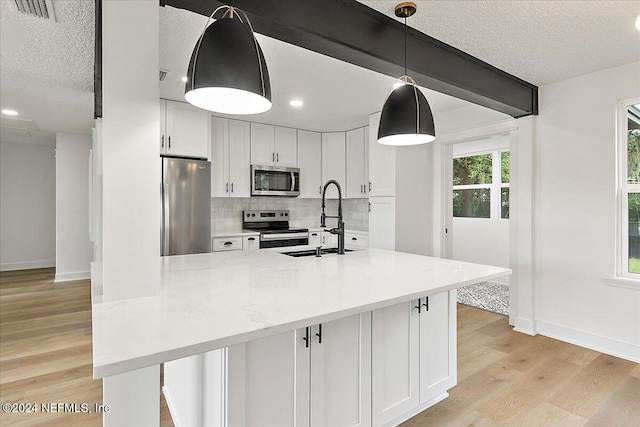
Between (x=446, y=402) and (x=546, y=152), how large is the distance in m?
2.50

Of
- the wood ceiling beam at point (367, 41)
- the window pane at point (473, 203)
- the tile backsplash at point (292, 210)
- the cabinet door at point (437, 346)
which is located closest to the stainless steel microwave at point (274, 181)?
the tile backsplash at point (292, 210)

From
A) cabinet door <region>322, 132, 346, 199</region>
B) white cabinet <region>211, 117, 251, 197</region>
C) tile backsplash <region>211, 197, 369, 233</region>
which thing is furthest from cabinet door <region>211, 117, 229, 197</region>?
cabinet door <region>322, 132, 346, 199</region>

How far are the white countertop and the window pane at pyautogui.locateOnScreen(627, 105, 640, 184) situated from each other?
1959 mm

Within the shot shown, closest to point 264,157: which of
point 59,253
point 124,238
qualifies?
point 124,238

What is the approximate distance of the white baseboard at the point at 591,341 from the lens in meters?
2.73

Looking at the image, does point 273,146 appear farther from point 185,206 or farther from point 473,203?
point 473,203

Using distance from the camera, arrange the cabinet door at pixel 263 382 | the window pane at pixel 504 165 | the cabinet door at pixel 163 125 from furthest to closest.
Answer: the window pane at pixel 504 165
the cabinet door at pixel 163 125
the cabinet door at pixel 263 382

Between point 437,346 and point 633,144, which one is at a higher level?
point 633,144

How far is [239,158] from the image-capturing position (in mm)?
4461

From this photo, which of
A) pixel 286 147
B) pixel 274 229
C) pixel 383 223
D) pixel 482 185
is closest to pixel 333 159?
pixel 286 147

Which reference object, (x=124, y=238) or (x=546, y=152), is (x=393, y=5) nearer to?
(x=124, y=238)

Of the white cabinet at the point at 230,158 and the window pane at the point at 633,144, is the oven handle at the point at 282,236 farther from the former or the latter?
the window pane at the point at 633,144

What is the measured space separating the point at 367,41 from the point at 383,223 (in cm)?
251

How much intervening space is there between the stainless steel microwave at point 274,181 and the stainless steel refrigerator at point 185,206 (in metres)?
0.79
